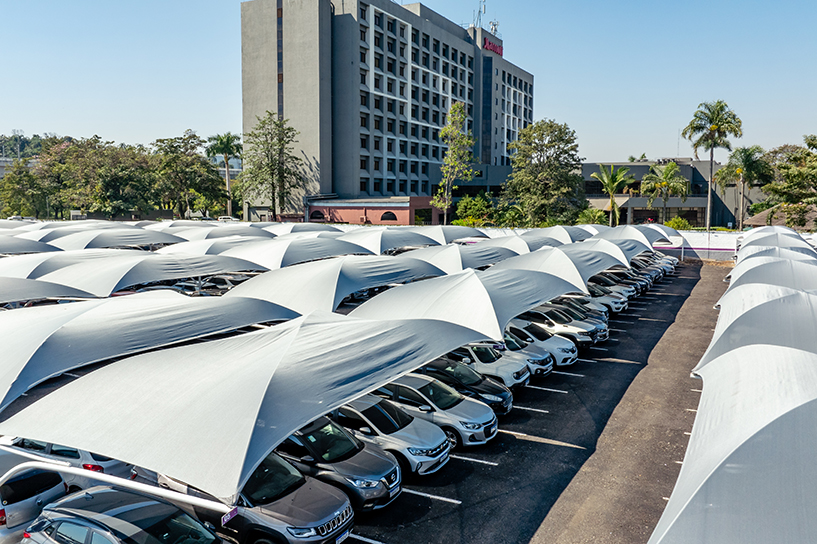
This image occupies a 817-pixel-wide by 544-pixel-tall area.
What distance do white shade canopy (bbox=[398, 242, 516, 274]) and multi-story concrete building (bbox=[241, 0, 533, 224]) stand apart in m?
34.0

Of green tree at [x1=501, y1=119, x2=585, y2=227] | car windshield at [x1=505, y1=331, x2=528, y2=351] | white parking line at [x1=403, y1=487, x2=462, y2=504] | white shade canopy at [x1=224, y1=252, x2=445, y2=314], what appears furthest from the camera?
Result: green tree at [x1=501, y1=119, x2=585, y2=227]

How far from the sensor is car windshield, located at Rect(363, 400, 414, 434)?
10.8m

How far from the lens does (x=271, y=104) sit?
68312 mm

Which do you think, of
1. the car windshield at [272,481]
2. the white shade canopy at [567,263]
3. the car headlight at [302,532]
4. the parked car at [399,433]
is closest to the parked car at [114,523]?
the car headlight at [302,532]

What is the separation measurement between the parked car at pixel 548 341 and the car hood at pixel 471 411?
187 inches

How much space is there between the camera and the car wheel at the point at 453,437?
11701mm

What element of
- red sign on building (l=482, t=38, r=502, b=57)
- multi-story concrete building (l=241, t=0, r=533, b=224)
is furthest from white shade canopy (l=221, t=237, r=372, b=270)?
red sign on building (l=482, t=38, r=502, b=57)

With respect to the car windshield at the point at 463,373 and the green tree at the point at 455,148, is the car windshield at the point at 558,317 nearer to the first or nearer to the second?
the car windshield at the point at 463,373

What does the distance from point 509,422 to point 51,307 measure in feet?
38.1

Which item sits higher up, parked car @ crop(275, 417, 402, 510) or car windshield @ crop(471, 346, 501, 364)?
car windshield @ crop(471, 346, 501, 364)

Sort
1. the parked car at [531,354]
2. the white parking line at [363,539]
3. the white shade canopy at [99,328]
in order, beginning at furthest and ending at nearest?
the parked car at [531,354] → the white shade canopy at [99,328] → the white parking line at [363,539]

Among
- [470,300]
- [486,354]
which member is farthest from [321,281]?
[486,354]

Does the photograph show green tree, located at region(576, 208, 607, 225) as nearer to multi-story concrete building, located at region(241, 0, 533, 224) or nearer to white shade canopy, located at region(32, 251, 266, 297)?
multi-story concrete building, located at region(241, 0, 533, 224)

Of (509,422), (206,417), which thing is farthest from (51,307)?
(509,422)
